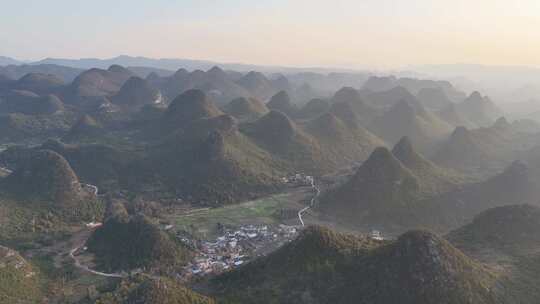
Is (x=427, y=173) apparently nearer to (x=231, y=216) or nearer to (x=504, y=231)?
(x=504, y=231)

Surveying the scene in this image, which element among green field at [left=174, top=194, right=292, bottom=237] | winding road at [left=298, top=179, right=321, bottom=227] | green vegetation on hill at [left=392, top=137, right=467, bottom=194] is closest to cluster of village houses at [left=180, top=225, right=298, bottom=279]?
green field at [left=174, top=194, right=292, bottom=237]

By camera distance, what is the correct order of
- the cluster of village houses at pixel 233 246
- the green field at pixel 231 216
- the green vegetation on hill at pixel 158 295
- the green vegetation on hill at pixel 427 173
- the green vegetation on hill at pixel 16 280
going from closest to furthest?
1. the green vegetation on hill at pixel 158 295
2. the green vegetation on hill at pixel 16 280
3. the cluster of village houses at pixel 233 246
4. the green field at pixel 231 216
5. the green vegetation on hill at pixel 427 173

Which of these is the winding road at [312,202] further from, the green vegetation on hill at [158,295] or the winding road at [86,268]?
the green vegetation on hill at [158,295]

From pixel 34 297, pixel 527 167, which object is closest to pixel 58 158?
pixel 34 297

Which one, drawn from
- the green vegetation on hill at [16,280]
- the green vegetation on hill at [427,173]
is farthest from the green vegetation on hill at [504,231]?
the green vegetation on hill at [16,280]

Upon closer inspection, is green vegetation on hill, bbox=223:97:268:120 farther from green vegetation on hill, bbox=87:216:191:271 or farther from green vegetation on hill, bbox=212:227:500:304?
green vegetation on hill, bbox=212:227:500:304

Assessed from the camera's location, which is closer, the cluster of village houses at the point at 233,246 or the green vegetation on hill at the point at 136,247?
the green vegetation on hill at the point at 136,247

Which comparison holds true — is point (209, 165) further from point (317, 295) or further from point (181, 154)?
point (317, 295)
